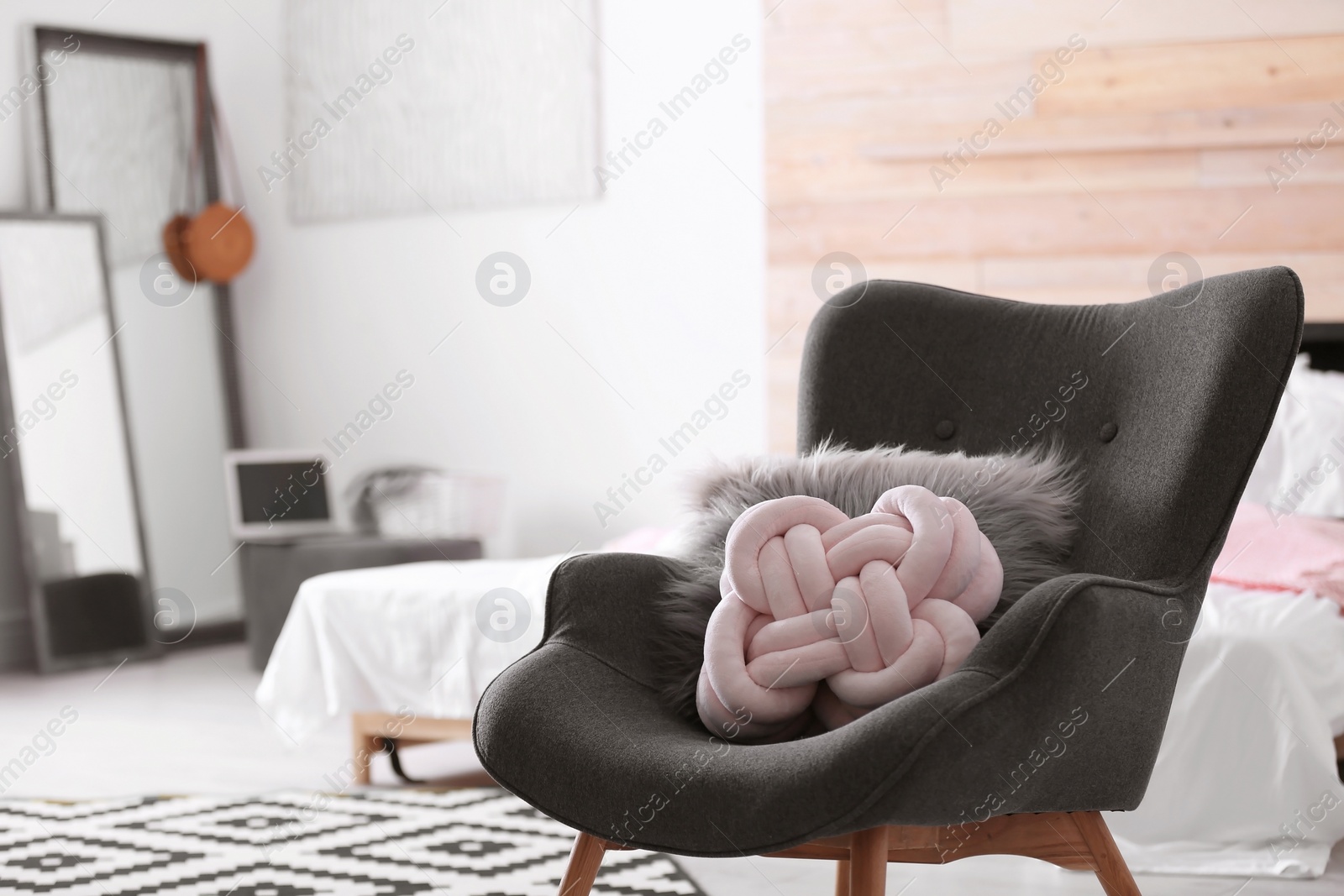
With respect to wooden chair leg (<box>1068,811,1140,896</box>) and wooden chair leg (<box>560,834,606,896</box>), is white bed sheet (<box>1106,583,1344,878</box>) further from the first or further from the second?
wooden chair leg (<box>560,834,606,896</box>)

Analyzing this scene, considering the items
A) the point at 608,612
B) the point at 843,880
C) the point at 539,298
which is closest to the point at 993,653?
the point at 608,612

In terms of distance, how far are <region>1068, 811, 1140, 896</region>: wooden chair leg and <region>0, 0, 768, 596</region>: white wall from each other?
2.47 m

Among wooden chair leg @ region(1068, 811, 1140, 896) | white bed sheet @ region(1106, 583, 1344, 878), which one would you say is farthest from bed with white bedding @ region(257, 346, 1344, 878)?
wooden chair leg @ region(1068, 811, 1140, 896)

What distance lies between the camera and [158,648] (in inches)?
173

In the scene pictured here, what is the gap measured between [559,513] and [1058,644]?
326 cm

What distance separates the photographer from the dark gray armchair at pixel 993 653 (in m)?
1.21

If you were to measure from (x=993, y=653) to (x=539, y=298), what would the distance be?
332 centimetres

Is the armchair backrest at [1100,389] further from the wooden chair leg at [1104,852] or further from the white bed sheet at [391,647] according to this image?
the white bed sheet at [391,647]

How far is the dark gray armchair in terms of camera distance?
1.21 metres

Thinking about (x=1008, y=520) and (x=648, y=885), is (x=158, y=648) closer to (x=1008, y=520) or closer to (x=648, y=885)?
(x=648, y=885)

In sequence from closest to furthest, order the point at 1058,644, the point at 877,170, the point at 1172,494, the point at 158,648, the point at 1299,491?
the point at 1058,644
the point at 1172,494
the point at 1299,491
the point at 877,170
the point at 158,648

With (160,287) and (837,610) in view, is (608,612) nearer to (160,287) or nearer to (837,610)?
(837,610)

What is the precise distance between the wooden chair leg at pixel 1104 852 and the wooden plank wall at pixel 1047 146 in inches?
98.2

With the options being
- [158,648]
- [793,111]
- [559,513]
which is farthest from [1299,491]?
[158,648]
